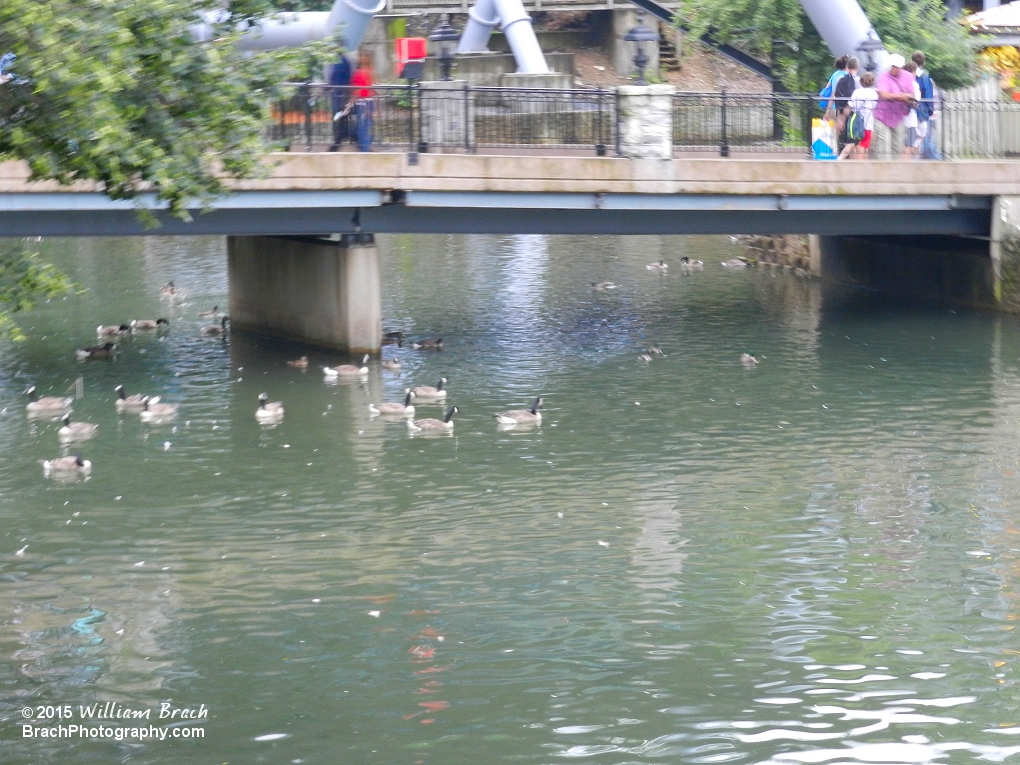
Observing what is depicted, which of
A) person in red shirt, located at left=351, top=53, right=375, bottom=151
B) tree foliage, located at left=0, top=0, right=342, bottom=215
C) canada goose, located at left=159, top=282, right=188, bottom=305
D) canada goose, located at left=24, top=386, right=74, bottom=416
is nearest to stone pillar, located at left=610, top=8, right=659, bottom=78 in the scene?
canada goose, located at left=159, top=282, right=188, bottom=305

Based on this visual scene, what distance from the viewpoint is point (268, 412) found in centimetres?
1956

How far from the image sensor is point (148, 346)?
25.5m

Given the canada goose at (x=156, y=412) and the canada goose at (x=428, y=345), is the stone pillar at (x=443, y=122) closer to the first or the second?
the canada goose at (x=428, y=345)

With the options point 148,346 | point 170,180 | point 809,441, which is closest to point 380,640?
point 170,180

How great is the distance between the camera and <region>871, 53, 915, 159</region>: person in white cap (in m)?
24.4

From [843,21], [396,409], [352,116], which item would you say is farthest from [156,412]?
[843,21]

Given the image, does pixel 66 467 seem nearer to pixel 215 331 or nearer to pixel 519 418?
pixel 519 418

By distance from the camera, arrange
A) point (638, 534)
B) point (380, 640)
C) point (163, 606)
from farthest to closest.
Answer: point (638, 534) < point (163, 606) < point (380, 640)

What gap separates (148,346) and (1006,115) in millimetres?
16551

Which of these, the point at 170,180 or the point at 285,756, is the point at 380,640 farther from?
the point at 170,180

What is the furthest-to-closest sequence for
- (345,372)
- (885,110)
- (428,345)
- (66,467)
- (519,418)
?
(885,110)
(428,345)
(345,372)
(519,418)
(66,467)

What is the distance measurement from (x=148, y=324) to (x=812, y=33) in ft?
52.9

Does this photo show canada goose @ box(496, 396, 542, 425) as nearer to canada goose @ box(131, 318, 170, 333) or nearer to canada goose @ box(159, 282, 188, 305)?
canada goose @ box(131, 318, 170, 333)

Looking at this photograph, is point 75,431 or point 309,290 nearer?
point 75,431
